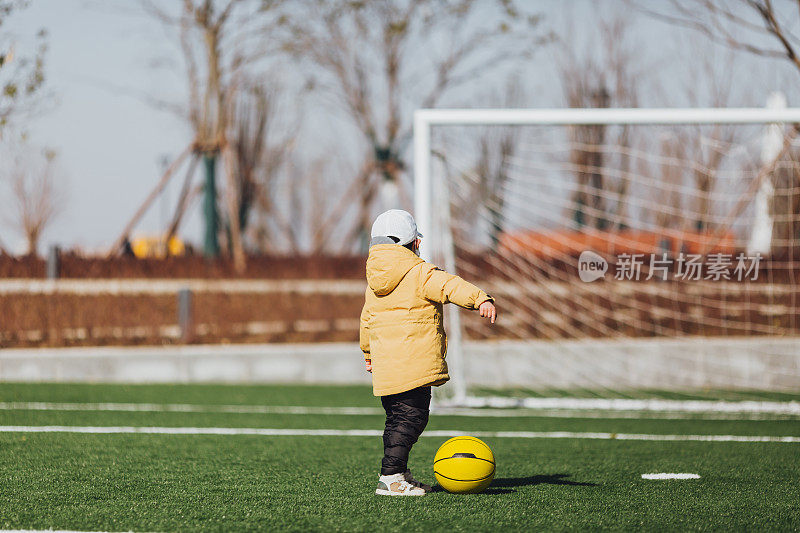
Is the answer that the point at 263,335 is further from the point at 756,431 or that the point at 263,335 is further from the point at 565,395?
the point at 756,431

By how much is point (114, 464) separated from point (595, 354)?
8033 millimetres

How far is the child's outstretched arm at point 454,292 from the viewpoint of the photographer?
4773 millimetres

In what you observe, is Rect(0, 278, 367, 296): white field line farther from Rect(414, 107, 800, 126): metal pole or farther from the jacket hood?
the jacket hood

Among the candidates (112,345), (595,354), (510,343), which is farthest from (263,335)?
(595,354)

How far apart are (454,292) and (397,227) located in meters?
0.54

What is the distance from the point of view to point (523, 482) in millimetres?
5621

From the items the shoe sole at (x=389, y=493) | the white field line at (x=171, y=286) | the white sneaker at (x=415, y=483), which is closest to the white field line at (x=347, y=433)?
the white sneaker at (x=415, y=483)

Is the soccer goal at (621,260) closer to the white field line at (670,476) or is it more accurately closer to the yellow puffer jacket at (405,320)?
the white field line at (670,476)

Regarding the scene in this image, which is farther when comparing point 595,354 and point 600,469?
point 595,354

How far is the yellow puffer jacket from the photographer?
499 cm

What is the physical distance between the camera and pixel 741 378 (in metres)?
12.5

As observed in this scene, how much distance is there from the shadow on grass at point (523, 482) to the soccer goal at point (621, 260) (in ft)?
13.0

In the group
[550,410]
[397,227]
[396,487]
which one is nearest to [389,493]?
[396,487]
